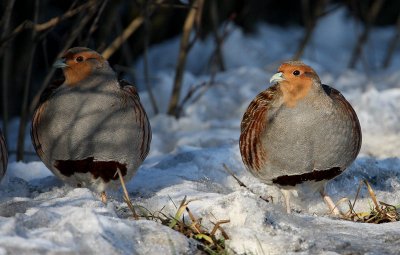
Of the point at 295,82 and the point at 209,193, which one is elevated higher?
the point at 295,82

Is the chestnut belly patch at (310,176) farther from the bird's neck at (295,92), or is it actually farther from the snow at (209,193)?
the bird's neck at (295,92)

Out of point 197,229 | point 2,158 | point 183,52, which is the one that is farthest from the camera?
point 183,52

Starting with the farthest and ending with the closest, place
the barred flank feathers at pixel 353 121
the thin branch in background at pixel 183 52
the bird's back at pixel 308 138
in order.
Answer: the thin branch in background at pixel 183 52 → the barred flank feathers at pixel 353 121 → the bird's back at pixel 308 138

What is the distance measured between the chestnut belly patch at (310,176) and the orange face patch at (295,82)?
0.39 metres

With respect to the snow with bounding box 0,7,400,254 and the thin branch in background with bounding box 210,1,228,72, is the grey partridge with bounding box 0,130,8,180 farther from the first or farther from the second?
the thin branch in background with bounding box 210,1,228,72

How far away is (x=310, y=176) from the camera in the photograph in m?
4.75

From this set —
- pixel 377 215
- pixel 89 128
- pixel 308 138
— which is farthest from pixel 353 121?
pixel 89 128

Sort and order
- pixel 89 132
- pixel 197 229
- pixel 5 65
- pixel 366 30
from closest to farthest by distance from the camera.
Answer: pixel 197 229, pixel 89 132, pixel 5 65, pixel 366 30

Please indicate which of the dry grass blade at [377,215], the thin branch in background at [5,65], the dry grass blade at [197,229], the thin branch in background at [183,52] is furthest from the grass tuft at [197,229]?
the thin branch in background at [183,52]

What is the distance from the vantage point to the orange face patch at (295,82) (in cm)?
473

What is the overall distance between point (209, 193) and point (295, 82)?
0.76m

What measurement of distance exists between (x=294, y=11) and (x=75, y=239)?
392 inches

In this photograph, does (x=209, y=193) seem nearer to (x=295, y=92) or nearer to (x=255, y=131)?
(x=255, y=131)

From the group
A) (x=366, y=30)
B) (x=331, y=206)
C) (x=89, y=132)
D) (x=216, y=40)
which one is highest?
(x=366, y=30)
